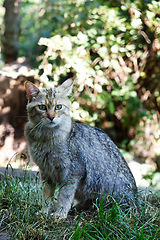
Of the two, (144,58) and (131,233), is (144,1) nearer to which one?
(144,58)

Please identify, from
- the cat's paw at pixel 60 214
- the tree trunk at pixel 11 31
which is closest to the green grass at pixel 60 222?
the cat's paw at pixel 60 214

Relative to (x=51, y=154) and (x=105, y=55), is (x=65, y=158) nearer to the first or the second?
(x=51, y=154)

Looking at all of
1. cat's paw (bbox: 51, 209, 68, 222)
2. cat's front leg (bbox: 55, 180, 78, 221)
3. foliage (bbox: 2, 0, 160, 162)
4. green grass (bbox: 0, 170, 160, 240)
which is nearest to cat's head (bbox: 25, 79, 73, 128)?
cat's front leg (bbox: 55, 180, 78, 221)

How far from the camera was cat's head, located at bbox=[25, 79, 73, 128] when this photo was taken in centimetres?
263

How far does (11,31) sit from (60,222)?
17.2 feet

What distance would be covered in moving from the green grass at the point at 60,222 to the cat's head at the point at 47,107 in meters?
0.76

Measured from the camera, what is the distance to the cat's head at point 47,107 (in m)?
2.63

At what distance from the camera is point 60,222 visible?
2416 millimetres

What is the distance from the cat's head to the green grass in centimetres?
76

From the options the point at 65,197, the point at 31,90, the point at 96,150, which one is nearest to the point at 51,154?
the point at 65,197

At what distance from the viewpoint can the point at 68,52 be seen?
13.7 ft

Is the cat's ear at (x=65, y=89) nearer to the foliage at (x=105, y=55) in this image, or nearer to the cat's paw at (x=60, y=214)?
the foliage at (x=105, y=55)

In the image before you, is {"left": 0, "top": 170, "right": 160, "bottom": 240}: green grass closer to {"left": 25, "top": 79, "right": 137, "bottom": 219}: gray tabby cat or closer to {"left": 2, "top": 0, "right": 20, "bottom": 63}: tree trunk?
{"left": 25, "top": 79, "right": 137, "bottom": 219}: gray tabby cat

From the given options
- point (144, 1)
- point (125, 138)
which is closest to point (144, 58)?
point (144, 1)
